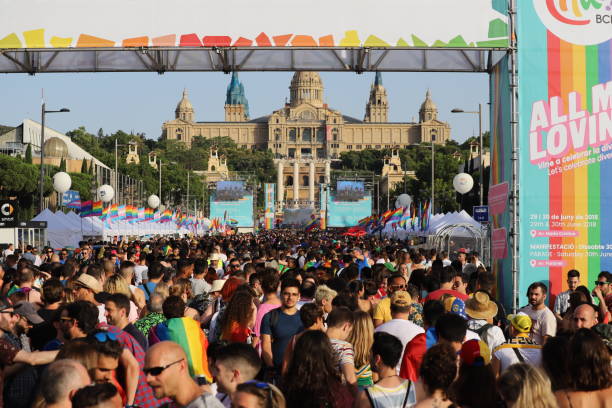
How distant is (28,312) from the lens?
324 inches

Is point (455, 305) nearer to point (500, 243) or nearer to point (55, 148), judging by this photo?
point (500, 243)

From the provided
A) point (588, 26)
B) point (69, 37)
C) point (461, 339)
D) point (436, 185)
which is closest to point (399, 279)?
point (461, 339)

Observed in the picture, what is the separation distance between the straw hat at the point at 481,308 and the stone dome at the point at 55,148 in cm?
7912

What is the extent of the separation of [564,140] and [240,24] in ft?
15.7

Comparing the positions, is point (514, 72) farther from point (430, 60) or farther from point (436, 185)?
point (436, 185)

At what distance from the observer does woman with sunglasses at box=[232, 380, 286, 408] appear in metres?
4.45

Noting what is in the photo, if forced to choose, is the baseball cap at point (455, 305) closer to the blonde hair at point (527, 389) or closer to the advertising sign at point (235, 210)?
the blonde hair at point (527, 389)

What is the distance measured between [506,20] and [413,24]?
1.28 metres

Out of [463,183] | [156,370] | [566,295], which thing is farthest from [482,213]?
[156,370]

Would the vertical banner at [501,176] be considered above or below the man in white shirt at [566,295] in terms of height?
above

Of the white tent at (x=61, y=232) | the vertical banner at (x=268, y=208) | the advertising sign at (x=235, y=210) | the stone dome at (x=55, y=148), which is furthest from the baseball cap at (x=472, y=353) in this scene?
the vertical banner at (x=268, y=208)

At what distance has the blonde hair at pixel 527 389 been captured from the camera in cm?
463

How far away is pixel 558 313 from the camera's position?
1171 cm

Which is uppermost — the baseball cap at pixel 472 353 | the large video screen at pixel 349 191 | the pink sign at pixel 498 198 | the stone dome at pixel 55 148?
the stone dome at pixel 55 148
